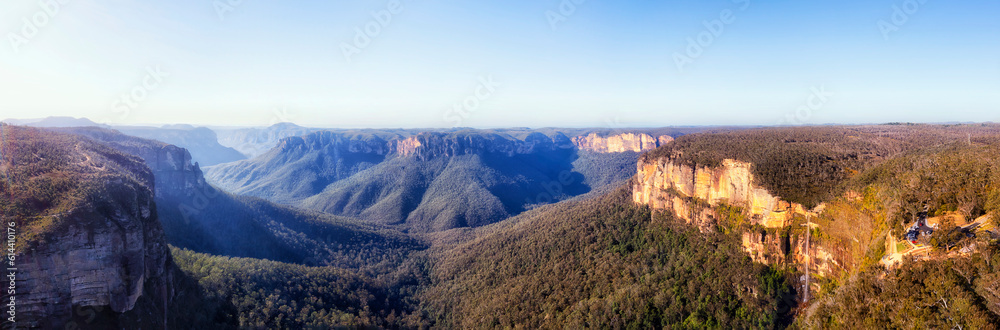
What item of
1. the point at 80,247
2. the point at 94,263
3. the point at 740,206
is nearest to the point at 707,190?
the point at 740,206

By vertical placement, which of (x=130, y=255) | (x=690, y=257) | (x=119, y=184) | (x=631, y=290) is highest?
(x=119, y=184)

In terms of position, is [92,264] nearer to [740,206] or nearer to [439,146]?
[740,206]

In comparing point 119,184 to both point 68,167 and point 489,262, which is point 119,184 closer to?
point 68,167

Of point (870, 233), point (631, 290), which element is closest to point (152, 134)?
point (631, 290)

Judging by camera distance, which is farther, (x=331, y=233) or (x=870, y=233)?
(x=331, y=233)

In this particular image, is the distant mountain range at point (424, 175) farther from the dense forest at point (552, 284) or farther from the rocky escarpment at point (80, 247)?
the rocky escarpment at point (80, 247)

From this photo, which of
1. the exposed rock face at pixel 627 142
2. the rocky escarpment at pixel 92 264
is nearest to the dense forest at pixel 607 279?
the rocky escarpment at pixel 92 264

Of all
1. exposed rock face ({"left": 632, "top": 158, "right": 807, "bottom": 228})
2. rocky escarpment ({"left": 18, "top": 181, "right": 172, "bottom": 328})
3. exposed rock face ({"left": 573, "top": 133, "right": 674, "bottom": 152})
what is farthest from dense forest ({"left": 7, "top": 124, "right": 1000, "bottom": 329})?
exposed rock face ({"left": 573, "top": 133, "right": 674, "bottom": 152})

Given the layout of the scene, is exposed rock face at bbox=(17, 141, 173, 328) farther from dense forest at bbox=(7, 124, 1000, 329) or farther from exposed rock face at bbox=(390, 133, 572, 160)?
exposed rock face at bbox=(390, 133, 572, 160)

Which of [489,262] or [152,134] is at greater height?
[152,134]
